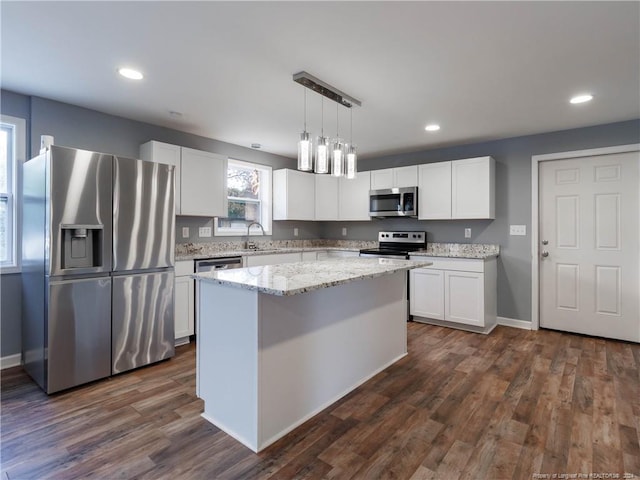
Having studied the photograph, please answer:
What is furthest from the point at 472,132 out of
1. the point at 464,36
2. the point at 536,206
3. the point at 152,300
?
the point at 152,300

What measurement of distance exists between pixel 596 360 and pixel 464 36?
308 centimetres

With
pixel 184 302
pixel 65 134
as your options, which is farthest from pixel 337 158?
pixel 65 134

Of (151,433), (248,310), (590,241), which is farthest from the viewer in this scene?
Answer: (590,241)

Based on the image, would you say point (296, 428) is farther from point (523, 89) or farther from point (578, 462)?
point (523, 89)

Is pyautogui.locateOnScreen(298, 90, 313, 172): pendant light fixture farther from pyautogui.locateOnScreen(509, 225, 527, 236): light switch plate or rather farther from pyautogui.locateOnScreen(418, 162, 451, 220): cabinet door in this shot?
pyautogui.locateOnScreen(509, 225, 527, 236): light switch plate

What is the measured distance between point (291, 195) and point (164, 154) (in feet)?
6.44

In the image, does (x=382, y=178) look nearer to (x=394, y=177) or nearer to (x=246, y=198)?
(x=394, y=177)

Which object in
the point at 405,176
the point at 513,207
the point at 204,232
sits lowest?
the point at 204,232

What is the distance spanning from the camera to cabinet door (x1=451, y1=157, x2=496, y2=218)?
4051 mm

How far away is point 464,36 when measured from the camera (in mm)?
2012

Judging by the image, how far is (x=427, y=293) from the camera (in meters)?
4.25

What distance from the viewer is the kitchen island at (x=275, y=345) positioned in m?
1.85

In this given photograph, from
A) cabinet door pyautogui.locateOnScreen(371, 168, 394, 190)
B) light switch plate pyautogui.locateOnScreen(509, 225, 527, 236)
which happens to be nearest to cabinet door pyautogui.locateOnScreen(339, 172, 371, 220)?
cabinet door pyautogui.locateOnScreen(371, 168, 394, 190)

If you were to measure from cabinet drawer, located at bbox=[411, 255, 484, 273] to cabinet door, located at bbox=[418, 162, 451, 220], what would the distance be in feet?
2.08
